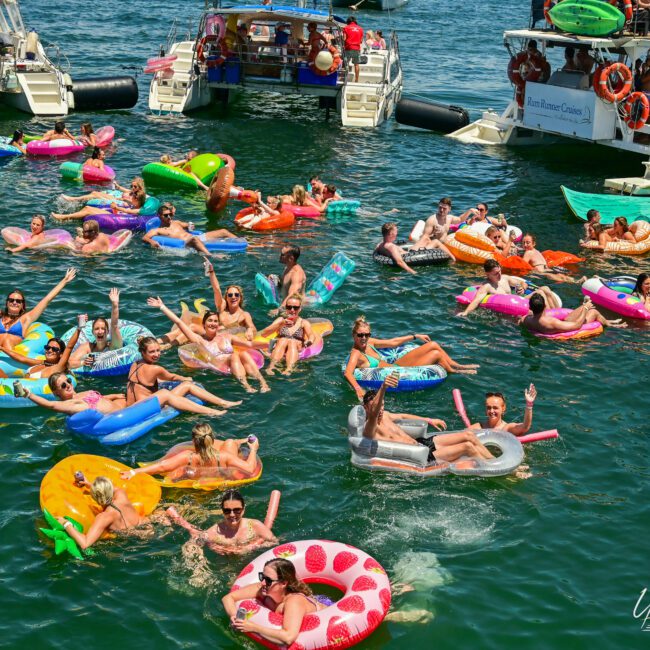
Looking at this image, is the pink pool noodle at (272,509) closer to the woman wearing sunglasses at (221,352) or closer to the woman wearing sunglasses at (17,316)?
the woman wearing sunglasses at (221,352)

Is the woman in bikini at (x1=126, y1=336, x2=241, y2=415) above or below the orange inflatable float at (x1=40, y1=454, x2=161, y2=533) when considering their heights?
above

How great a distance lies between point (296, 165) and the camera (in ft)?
88.6

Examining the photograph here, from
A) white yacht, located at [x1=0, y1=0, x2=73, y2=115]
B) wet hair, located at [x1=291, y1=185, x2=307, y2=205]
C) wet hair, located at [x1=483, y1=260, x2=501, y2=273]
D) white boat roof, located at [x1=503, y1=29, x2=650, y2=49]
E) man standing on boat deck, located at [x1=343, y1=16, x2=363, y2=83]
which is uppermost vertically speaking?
white boat roof, located at [x1=503, y1=29, x2=650, y2=49]

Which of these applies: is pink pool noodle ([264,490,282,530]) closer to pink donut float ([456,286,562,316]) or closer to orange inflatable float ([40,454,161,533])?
orange inflatable float ([40,454,161,533])

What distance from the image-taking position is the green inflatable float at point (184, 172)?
80.2 feet

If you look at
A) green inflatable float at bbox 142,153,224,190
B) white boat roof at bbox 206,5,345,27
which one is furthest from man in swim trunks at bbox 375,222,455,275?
white boat roof at bbox 206,5,345,27

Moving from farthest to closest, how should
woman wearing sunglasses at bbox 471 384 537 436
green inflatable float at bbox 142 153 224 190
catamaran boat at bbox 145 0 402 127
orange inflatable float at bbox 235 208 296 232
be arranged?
catamaran boat at bbox 145 0 402 127
green inflatable float at bbox 142 153 224 190
orange inflatable float at bbox 235 208 296 232
woman wearing sunglasses at bbox 471 384 537 436

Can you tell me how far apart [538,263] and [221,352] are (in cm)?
795

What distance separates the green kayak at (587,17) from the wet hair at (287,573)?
20.0 m

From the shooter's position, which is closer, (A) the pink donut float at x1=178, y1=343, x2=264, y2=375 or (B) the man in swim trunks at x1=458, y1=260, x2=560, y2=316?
(A) the pink donut float at x1=178, y1=343, x2=264, y2=375

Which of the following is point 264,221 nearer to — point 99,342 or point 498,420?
point 99,342

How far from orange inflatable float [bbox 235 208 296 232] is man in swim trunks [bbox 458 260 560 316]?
571cm

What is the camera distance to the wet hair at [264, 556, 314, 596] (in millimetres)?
9805

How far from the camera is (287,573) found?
981 cm
